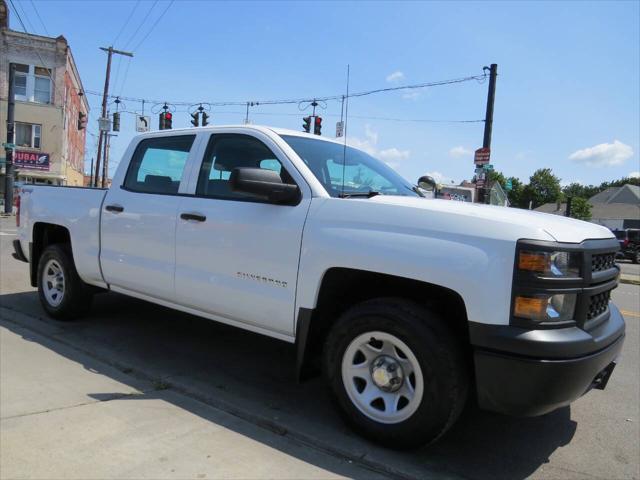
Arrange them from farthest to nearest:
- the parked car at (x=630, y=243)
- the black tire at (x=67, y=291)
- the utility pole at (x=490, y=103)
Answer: the parked car at (x=630, y=243) → the utility pole at (x=490, y=103) → the black tire at (x=67, y=291)

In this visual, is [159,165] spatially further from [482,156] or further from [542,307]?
[482,156]

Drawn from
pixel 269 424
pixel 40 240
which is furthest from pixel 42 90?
pixel 269 424

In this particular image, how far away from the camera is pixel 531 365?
2592 millimetres

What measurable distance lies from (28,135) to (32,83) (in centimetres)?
350

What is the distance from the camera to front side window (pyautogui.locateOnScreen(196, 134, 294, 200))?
12.9 ft

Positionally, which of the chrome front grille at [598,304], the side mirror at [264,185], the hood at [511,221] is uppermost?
the side mirror at [264,185]

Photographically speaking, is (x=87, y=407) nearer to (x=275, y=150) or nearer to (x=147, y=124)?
(x=275, y=150)

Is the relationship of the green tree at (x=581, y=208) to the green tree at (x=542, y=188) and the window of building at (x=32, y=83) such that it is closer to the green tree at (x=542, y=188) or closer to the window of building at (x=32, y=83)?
the green tree at (x=542, y=188)

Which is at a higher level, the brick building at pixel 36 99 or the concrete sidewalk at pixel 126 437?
the brick building at pixel 36 99

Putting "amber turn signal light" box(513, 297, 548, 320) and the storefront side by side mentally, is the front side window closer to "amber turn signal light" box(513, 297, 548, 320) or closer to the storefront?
"amber turn signal light" box(513, 297, 548, 320)

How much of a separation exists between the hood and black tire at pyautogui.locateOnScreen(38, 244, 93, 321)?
3506 mm

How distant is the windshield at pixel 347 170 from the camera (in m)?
3.72

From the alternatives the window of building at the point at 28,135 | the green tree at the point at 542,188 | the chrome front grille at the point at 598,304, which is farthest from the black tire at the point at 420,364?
the green tree at the point at 542,188

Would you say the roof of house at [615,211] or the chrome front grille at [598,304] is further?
the roof of house at [615,211]
